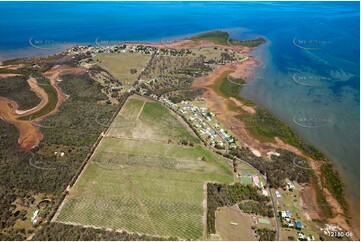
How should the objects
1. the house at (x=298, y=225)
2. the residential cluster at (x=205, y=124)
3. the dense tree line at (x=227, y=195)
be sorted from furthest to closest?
the residential cluster at (x=205, y=124) < the dense tree line at (x=227, y=195) < the house at (x=298, y=225)

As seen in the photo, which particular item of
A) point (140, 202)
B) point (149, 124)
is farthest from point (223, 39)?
point (140, 202)

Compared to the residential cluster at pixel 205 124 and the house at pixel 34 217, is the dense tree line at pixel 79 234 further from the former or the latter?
the residential cluster at pixel 205 124

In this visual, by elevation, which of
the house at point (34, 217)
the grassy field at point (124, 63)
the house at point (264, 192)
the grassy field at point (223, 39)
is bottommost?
the house at point (264, 192)

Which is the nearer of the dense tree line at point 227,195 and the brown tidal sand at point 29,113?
the dense tree line at point 227,195

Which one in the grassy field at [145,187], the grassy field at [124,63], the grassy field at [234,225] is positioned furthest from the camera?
the grassy field at [124,63]

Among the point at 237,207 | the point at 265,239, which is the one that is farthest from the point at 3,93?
the point at 265,239

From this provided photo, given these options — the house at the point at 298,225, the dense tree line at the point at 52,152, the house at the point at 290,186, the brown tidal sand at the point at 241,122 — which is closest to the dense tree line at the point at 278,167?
the house at the point at 290,186

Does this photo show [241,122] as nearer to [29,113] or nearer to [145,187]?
[145,187]
